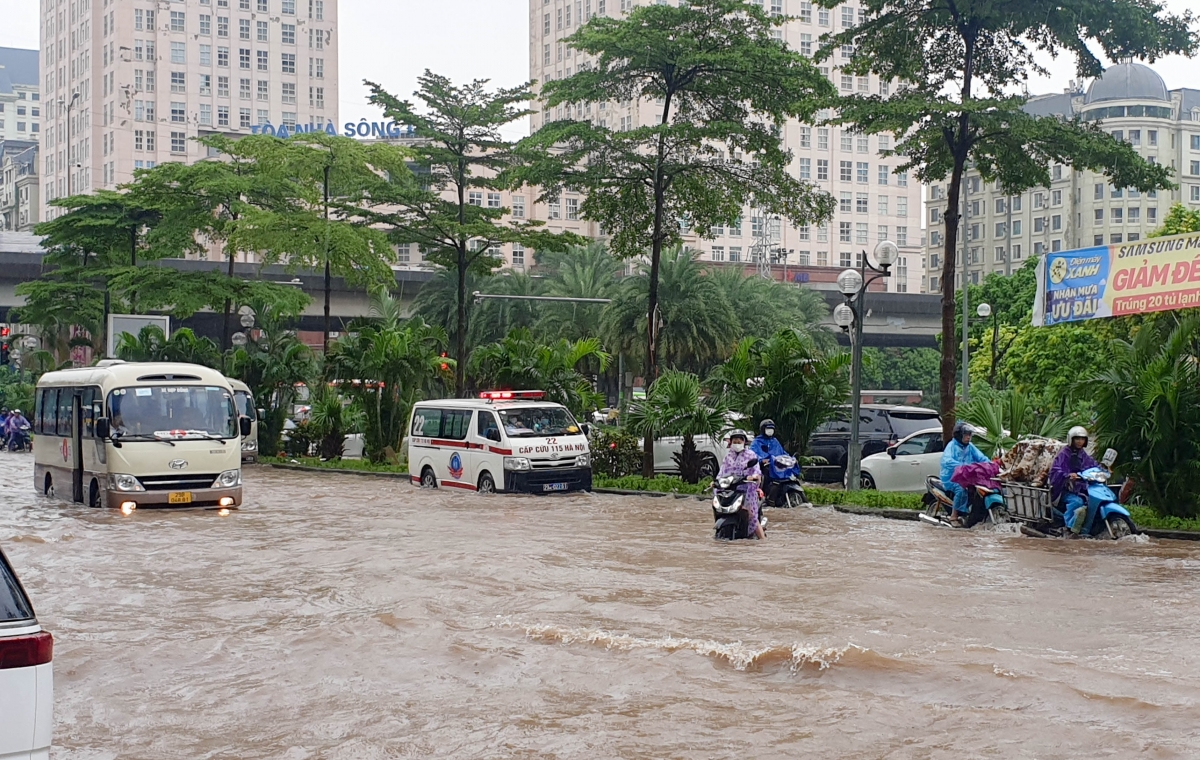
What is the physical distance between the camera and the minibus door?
22453 mm

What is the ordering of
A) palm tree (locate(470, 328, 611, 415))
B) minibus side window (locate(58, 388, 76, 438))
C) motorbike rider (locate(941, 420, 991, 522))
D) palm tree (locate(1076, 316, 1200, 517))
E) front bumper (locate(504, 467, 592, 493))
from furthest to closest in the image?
palm tree (locate(470, 328, 611, 415)) < front bumper (locate(504, 467, 592, 493)) < minibus side window (locate(58, 388, 76, 438)) < motorbike rider (locate(941, 420, 991, 522)) < palm tree (locate(1076, 316, 1200, 517))

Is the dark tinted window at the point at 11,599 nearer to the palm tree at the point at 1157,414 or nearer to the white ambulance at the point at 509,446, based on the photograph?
the palm tree at the point at 1157,414

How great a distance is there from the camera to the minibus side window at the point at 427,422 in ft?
88.9

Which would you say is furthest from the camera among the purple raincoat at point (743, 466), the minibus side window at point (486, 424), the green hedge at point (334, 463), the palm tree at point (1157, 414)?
the green hedge at point (334, 463)

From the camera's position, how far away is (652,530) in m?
19.6

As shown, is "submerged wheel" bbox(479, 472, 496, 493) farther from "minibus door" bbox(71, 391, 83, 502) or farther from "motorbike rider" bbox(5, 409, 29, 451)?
"motorbike rider" bbox(5, 409, 29, 451)

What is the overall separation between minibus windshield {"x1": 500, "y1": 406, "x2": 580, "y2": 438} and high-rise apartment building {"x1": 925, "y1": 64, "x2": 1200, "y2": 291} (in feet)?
321

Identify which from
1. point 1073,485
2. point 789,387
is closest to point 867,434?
point 789,387

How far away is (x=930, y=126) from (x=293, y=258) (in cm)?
1992

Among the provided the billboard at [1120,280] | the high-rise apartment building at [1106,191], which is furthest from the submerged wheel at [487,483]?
the high-rise apartment building at [1106,191]

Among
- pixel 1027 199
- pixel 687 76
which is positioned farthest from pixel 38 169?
pixel 687 76

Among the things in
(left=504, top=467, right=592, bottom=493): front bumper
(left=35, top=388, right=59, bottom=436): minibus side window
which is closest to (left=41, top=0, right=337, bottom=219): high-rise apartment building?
(left=35, top=388, right=59, bottom=436): minibus side window

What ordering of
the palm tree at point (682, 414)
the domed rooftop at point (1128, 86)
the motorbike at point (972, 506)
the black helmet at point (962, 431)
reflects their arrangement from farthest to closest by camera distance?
the domed rooftop at point (1128, 86)
the palm tree at point (682, 414)
the motorbike at point (972, 506)
the black helmet at point (962, 431)

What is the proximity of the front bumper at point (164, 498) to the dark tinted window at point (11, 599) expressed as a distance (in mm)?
16332
